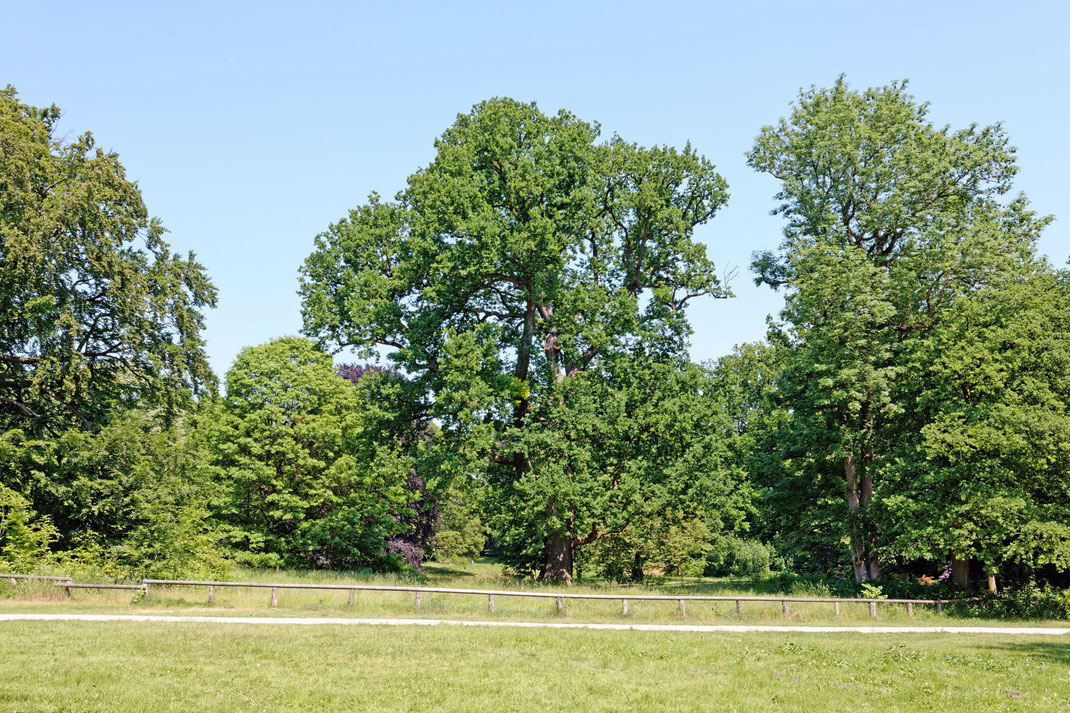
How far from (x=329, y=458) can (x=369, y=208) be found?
15321mm

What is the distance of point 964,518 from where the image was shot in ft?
91.0

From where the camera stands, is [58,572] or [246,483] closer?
[58,572]

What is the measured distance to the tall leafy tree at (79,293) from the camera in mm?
31031

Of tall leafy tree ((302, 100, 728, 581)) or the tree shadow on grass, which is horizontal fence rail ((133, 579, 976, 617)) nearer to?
tall leafy tree ((302, 100, 728, 581))

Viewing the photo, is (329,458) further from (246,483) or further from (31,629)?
(31,629)

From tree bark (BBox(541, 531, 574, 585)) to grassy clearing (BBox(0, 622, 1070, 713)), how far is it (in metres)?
15.5

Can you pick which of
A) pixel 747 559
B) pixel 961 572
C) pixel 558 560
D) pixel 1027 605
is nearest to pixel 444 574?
pixel 558 560

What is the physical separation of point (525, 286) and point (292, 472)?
18791mm

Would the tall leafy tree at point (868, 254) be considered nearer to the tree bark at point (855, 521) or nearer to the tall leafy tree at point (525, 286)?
the tree bark at point (855, 521)

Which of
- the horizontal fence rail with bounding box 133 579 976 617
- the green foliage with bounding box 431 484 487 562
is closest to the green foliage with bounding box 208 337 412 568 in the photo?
the horizontal fence rail with bounding box 133 579 976 617

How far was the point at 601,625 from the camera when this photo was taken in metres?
20.5

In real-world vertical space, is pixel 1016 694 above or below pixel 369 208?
below

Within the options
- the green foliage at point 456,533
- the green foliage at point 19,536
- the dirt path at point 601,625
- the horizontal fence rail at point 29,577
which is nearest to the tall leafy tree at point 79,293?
the green foliage at point 19,536

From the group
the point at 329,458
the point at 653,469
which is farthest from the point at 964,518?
the point at 329,458
